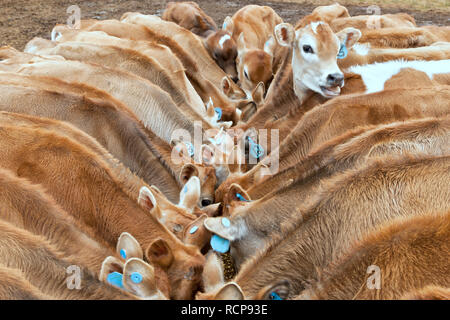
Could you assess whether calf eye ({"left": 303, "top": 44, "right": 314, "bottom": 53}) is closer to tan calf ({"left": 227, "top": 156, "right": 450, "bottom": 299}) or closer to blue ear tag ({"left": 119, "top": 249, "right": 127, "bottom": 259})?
tan calf ({"left": 227, "top": 156, "right": 450, "bottom": 299})

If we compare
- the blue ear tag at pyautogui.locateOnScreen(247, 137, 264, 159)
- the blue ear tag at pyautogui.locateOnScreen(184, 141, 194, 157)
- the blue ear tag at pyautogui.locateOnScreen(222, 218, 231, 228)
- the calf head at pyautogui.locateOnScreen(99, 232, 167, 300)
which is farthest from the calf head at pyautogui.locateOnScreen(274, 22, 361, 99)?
the calf head at pyautogui.locateOnScreen(99, 232, 167, 300)

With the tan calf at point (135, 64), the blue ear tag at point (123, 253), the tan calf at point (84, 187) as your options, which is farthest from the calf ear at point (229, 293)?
the tan calf at point (135, 64)

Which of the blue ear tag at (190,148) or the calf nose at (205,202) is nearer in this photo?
the calf nose at (205,202)

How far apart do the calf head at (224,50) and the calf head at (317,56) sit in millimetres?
2540

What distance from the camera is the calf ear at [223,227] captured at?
355cm

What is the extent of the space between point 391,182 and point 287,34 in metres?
3.17

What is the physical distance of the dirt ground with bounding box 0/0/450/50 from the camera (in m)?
12.0

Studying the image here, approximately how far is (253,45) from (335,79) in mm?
4054

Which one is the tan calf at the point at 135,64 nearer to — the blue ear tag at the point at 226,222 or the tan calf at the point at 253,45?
the tan calf at the point at 253,45

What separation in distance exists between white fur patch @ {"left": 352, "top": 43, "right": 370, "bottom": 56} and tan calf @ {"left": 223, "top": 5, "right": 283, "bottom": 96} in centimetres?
147

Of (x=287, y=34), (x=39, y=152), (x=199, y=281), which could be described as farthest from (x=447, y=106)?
(x=39, y=152)

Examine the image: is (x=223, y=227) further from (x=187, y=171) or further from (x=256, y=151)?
(x=256, y=151)

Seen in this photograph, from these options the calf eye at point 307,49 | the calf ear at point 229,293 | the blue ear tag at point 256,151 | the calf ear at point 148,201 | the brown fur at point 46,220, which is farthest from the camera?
the calf eye at point 307,49

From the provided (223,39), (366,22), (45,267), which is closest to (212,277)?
(45,267)
